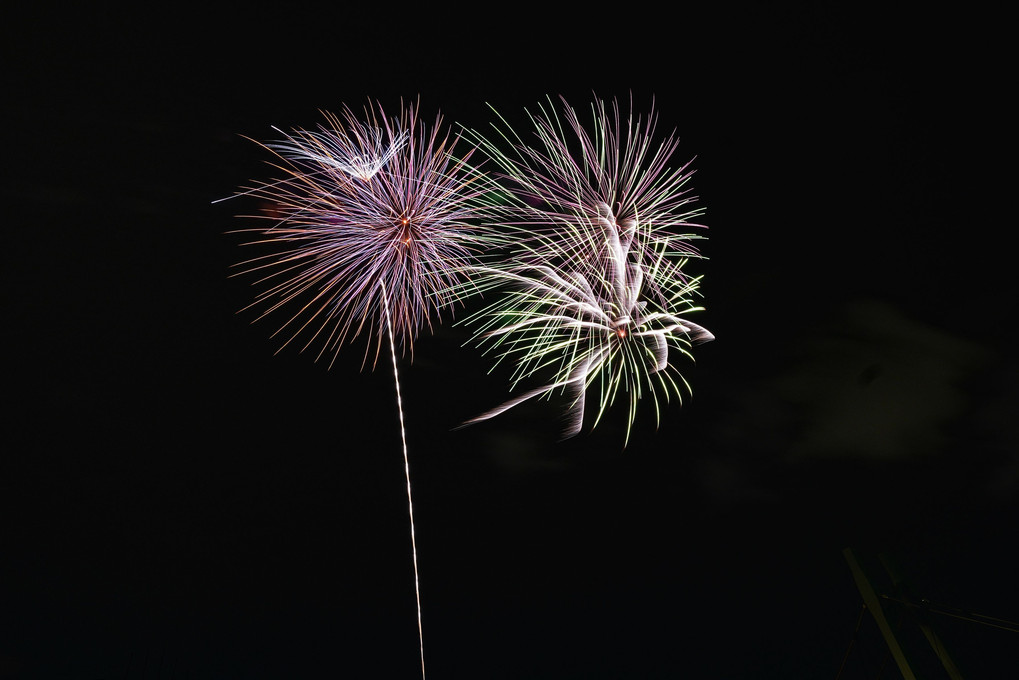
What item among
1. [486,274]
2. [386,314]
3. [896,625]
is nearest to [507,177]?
[486,274]

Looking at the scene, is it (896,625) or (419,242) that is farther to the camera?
(896,625)

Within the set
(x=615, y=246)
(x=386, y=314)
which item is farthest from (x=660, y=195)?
(x=386, y=314)

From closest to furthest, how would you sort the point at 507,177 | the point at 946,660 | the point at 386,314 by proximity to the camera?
the point at 507,177 < the point at 386,314 < the point at 946,660

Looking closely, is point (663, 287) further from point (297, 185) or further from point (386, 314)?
point (297, 185)

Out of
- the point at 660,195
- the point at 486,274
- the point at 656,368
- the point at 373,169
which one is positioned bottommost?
the point at 656,368

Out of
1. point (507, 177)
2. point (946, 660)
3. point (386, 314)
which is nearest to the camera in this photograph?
point (507, 177)

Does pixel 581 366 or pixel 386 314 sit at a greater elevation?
pixel 386 314

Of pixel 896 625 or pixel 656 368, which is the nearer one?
pixel 656 368

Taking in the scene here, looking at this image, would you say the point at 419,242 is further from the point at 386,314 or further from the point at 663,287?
the point at 663,287

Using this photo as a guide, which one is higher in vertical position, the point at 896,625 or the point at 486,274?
the point at 486,274
